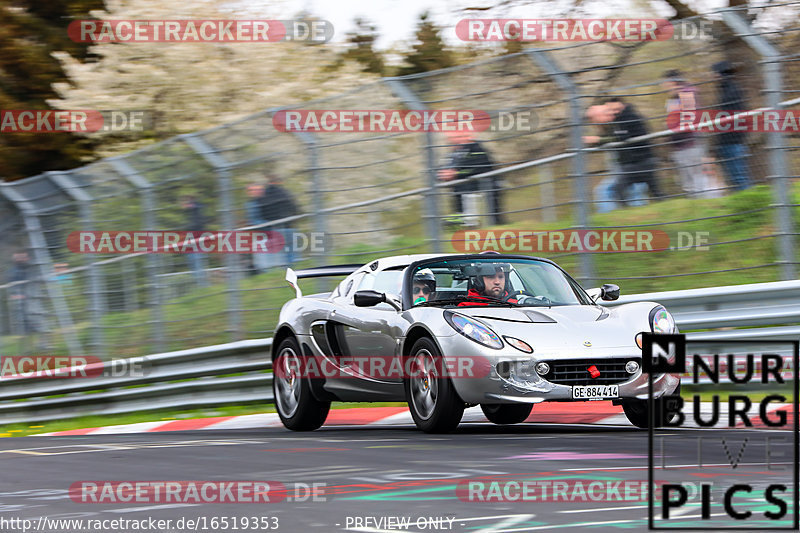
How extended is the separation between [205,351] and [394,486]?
708 cm

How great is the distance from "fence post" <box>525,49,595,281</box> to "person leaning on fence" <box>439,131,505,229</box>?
72cm

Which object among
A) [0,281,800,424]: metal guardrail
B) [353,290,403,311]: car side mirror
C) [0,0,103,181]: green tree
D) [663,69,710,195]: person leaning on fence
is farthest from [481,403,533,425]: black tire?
[0,0,103,181]: green tree

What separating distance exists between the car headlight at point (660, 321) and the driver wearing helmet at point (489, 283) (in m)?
1.04

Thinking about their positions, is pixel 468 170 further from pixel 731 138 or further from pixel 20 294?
pixel 20 294

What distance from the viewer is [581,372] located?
830cm

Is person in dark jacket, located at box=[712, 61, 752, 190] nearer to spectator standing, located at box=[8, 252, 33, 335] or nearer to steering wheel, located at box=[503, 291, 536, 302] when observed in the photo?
steering wheel, located at box=[503, 291, 536, 302]

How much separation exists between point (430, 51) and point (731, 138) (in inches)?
667

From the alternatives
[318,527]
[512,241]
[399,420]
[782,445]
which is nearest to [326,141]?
[512,241]

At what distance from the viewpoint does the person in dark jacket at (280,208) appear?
12906 millimetres

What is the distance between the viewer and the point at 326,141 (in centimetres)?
1255

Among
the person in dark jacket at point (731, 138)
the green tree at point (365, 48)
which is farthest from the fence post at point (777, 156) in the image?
the green tree at point (365, 48)

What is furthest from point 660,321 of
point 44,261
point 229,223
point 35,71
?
point 35,71

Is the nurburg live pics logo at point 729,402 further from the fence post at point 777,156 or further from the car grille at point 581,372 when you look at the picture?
the fence post at point 777,156

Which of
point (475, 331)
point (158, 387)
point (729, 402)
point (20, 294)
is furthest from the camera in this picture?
point (20, 294)
